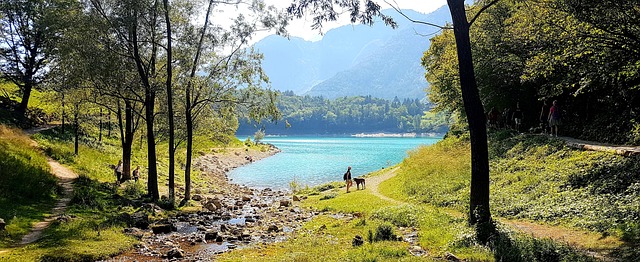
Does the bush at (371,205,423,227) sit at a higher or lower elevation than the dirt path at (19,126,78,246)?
lower

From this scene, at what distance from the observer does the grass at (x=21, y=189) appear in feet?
49.9

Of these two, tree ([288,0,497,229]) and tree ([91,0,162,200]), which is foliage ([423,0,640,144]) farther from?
tree ([91,0,162,200])

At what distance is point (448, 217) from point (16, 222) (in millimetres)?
17118

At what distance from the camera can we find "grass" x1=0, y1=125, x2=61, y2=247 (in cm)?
1521

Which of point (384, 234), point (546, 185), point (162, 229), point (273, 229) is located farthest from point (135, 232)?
point (546, 185)

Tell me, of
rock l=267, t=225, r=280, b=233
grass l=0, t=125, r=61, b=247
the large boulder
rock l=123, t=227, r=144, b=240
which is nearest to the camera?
the large boulder

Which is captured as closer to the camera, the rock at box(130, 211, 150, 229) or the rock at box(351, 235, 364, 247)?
the rock at box(351, 235, 364, 247)

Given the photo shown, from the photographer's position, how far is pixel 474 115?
12.8m

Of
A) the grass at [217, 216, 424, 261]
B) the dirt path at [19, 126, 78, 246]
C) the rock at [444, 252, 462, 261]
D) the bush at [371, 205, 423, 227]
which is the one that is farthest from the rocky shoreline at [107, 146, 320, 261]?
the rock at [444, 252, 462, 261]

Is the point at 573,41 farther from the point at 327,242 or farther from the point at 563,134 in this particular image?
the point at 563,134

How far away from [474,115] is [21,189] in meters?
20.6

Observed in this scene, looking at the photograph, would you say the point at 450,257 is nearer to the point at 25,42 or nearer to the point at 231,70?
the point at 231,70

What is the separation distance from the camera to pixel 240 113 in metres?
28.5

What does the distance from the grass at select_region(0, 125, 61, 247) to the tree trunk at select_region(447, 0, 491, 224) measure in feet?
50.8
